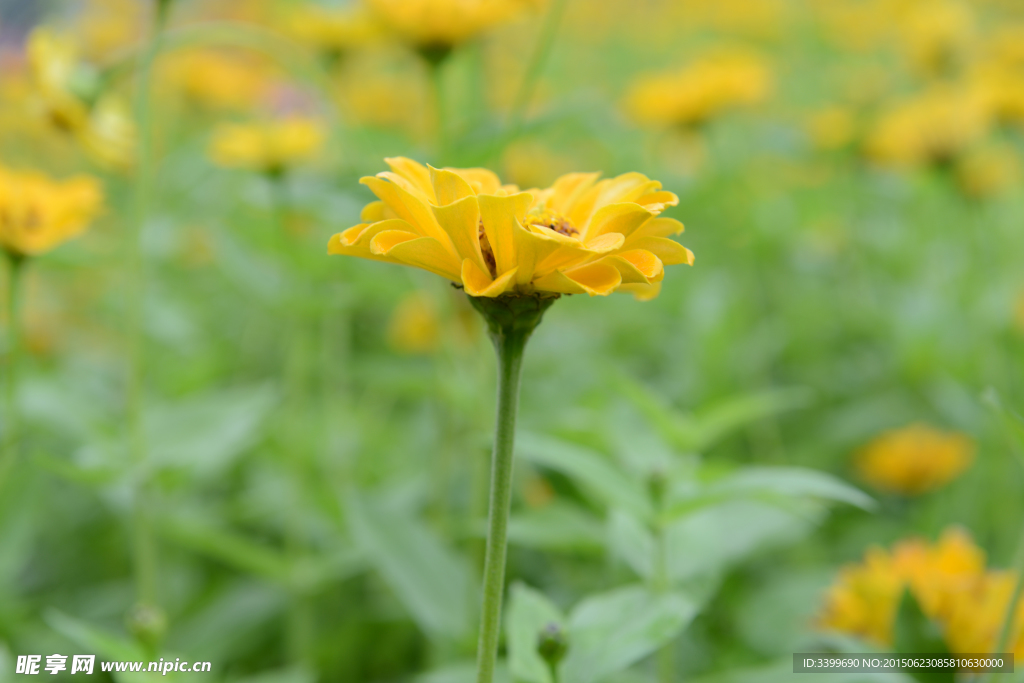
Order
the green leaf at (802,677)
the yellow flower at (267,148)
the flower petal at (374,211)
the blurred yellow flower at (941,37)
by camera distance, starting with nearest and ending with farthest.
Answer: the flower petal at (374,211), the green leaf at (802,677), the yellow flower at (267,148), the blurred yellow flower at (941,37)

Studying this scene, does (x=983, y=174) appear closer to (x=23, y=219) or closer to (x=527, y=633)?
(x=527, y=633)

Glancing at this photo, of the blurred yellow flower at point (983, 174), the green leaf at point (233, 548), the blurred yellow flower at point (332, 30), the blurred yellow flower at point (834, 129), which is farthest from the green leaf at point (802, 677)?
the blurred yellow flower at point (834, 129)

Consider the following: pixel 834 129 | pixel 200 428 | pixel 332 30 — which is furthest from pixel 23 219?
pixel 834 129

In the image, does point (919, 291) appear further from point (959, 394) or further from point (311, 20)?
point (311, 20)

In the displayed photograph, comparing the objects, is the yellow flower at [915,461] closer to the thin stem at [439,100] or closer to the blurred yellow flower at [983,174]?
the blurred yellow flower at [983,174]

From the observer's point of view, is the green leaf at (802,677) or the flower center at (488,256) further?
the green leaf at (802,677)

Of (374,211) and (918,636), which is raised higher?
(374,211)

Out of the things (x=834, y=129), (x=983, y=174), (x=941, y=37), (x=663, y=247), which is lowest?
(x=663, y=247)
